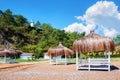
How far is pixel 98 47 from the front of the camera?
67.2 feet

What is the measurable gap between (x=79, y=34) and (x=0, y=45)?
3027 centimetres

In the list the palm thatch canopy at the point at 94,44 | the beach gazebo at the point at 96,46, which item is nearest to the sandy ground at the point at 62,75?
the beach gazebo at the point at 96,46

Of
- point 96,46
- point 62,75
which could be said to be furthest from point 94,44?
point 62,75

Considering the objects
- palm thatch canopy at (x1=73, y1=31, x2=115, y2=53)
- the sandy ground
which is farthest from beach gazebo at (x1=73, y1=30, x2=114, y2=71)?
the sandy ground

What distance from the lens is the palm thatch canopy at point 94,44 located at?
20.1 m

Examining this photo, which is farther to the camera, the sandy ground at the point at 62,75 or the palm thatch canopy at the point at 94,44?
the palm thatch canopy at the point at 94,44

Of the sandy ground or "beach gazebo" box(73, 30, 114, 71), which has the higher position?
"beach gazebo" box(73, 30, 114, 71)

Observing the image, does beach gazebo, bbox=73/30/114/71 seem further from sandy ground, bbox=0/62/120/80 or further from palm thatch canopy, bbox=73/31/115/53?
sandy ground, bbox=0/62/120/80

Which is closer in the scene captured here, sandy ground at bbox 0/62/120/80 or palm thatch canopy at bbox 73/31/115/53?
sandy ground at bbox 0/62/120/80

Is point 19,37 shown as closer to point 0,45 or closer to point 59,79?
point 0,45

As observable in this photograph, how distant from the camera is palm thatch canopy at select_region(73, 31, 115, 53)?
793 inches

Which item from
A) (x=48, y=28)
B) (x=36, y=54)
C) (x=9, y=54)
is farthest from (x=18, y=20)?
(x=9, y=54)

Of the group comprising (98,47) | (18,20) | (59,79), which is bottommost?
(59,79)

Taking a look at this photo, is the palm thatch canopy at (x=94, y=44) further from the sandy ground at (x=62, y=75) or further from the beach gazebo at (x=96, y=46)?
the sandy ground at (x=62, y=75)
